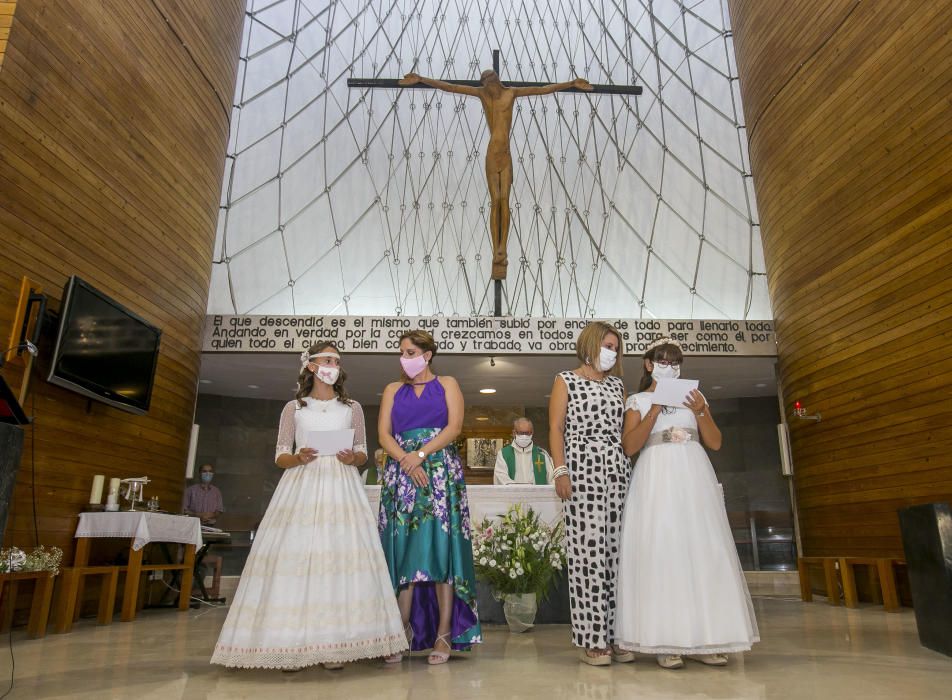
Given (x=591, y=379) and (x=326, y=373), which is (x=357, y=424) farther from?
(x=591, y=379)

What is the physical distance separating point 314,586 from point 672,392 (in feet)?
5.26

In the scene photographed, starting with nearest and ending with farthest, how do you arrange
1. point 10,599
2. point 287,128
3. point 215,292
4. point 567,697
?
point 567,697 < point 10,599 < point 215,292 < point 287,128

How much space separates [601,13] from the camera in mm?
10078

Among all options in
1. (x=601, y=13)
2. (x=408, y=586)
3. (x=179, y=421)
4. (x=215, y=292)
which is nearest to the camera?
(x=408, y=586)

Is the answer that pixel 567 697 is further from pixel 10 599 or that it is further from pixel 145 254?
pixel 145 254

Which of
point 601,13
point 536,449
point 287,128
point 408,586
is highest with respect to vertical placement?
point 601,13

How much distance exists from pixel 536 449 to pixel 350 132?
570 cm

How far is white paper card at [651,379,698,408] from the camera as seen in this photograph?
266 centimetres

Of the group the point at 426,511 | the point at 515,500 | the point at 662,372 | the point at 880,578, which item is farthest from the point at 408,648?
the point at 880,578

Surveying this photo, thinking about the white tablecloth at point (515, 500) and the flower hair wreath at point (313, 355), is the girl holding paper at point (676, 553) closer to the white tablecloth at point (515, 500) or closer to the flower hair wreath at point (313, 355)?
the flower hair wreath at point (313, 355)

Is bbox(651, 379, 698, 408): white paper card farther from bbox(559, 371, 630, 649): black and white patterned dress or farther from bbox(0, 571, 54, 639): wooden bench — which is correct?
bbox(0, 571, 54, 639): wooden bench

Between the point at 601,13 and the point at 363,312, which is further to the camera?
the point at 601,13

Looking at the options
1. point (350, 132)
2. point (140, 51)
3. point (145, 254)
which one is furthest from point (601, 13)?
point (145, 254)

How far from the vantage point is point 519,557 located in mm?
4051
